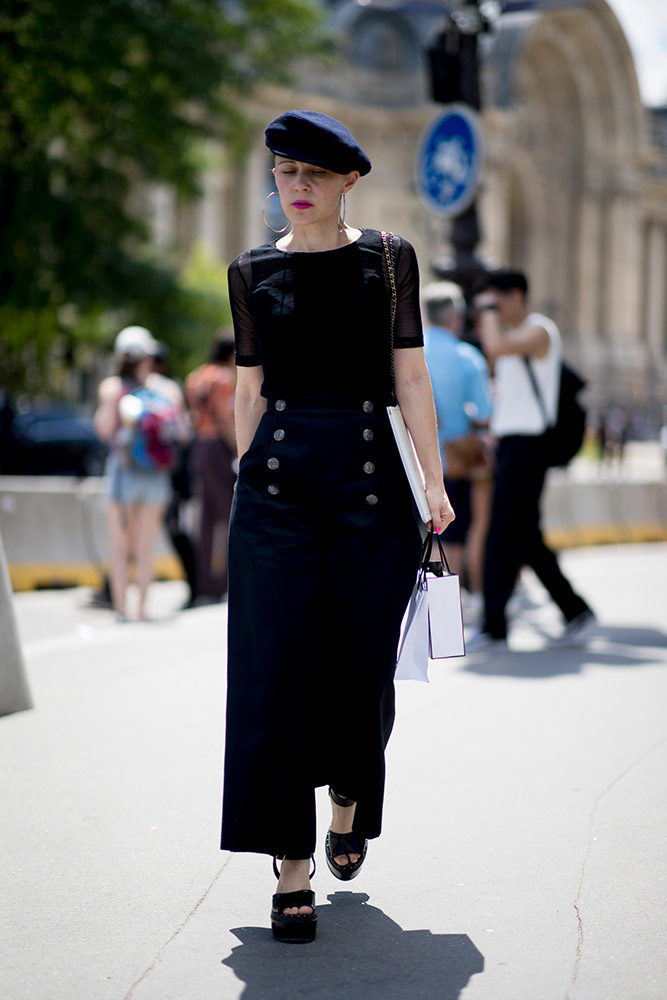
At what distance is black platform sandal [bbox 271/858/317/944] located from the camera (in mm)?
3324

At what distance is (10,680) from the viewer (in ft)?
19.2

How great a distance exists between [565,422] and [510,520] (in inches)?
25.6

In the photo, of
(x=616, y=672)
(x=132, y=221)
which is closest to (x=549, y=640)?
(x=616, y=672)

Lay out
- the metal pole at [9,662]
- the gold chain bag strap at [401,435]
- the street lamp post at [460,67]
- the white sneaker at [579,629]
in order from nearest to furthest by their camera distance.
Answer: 1. the gold chain bag strap at [401,435]
2. the metal pole at [9,662]
3. the white sneaker at [579,629]
4. the street lamp post at [460,67]

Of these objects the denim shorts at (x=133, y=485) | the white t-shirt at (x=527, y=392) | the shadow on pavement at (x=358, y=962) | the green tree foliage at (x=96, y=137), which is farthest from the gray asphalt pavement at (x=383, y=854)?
the green tree foliage at (x=96, y=137)

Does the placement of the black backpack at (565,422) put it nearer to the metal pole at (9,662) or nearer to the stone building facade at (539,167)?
the metal pole at (9,662)

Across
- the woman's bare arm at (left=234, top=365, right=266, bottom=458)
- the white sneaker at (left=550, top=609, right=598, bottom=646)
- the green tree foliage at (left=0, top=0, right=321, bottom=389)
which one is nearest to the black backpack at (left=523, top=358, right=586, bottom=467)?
the white sneaker at (left=550, top=609, right=598, bottom=646)

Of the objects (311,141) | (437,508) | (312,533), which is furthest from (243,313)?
(437,508)

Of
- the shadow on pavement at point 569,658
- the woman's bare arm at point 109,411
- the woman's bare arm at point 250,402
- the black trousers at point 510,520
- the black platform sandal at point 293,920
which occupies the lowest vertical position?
the shadow on pavement at point 569,658

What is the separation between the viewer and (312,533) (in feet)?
11.1

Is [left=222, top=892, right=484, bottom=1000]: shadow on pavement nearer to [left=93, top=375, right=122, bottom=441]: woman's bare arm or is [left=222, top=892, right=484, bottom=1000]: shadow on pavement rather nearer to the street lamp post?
[left=93, top=375, right=122, bottom=441]: woman's bare arm

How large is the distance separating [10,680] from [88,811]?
1.53 m

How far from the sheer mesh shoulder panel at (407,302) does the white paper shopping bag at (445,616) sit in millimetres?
598

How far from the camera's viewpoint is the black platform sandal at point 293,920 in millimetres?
3324
